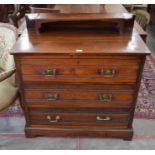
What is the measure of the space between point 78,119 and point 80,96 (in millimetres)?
229

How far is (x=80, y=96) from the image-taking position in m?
1.42

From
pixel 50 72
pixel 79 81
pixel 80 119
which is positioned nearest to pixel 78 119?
pixel 80 119

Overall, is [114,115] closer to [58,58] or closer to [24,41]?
[58,58]

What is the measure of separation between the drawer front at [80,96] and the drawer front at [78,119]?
0.10 meters

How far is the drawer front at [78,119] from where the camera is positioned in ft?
5.00

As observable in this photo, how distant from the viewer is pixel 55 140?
1677 millimetres

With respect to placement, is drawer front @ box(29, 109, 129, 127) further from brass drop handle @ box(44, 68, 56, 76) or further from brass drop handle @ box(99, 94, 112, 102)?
brass drop handle @ box(44, 68, 56, 76)

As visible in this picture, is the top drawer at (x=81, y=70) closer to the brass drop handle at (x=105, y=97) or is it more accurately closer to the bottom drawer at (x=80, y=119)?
the brass drop handle at (x=105, y=97)

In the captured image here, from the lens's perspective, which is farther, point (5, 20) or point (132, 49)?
point (5, 20)

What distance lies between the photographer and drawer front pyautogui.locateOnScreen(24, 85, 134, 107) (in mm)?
1386

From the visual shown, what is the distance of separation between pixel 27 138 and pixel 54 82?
24.5 inches

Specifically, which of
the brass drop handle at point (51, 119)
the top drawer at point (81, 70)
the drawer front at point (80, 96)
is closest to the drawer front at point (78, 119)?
the brass drop handle at point (51, 119)

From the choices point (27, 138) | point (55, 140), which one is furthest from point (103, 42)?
point (27, 138)

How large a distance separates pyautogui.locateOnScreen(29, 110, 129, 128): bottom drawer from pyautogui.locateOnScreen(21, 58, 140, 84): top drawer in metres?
0.31
